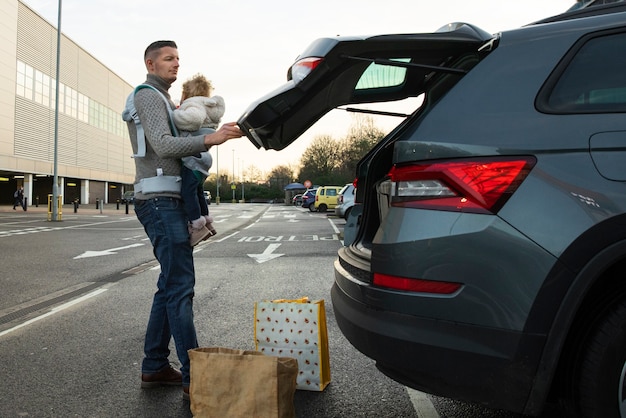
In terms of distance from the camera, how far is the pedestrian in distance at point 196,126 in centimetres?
307

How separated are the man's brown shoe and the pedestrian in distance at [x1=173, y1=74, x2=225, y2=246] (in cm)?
86

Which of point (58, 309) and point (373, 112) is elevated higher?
point (373, 112)

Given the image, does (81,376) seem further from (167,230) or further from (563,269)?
(563,269)

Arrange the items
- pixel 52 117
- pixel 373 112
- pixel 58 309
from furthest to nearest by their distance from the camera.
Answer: pixel 52 117 < pixel 58 309 < pixel 373 112

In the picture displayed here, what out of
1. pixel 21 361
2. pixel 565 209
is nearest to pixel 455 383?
pixel 565 209

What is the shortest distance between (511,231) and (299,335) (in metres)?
1.64

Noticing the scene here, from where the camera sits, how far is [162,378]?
3.28 m

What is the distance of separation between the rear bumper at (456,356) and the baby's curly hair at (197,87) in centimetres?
182

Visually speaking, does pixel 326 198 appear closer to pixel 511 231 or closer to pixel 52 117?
pixel 52 117

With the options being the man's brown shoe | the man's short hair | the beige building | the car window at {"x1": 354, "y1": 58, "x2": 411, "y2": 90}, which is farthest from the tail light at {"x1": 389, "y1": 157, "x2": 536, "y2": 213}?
the beige building

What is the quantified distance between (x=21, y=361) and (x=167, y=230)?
1781 mm

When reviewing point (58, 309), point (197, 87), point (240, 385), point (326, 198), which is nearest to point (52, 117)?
point (326, 198)

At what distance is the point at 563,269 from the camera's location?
72.1 inches

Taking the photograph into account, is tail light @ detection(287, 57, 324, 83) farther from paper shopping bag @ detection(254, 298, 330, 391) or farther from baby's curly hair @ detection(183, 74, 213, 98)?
paper shopping bag @ detection(254, 298, 330, 391)
